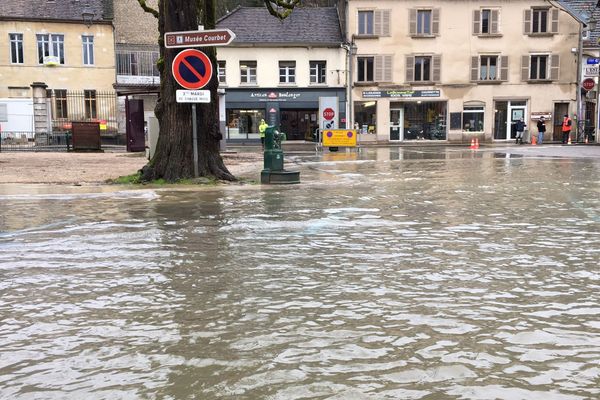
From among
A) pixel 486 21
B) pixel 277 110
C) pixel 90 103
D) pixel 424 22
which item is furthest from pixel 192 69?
pixel 486 21

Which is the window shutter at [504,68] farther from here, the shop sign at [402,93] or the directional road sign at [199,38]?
the directional road sign at [199,38]

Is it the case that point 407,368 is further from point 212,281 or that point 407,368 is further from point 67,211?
point 67,211

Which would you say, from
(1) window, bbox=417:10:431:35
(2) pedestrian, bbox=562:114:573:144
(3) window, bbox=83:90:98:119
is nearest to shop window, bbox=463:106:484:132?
(2) pedestrian, bbox=562:114:573:144

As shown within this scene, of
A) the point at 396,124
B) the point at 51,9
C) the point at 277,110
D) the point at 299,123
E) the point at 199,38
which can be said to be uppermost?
the point at 51,9

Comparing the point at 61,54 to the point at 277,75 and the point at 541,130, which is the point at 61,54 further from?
the point at 541,130

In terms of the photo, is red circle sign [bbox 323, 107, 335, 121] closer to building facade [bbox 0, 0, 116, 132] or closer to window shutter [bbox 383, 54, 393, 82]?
window shutter [bbox 383, 54, 393, 82]

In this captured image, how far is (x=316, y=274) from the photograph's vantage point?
557 centimetres

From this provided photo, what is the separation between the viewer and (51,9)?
4222 centimetres

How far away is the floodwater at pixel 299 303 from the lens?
331 centimetres

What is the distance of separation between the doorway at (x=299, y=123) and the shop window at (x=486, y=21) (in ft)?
42.7

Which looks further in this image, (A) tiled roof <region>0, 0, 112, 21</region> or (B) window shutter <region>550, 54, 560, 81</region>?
(B) window shutter <region>550, 54, 560, 81</region>

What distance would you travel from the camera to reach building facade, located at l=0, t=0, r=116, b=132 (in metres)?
40.9

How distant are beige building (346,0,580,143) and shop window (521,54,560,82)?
26 millimetres

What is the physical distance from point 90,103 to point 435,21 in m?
25.3
